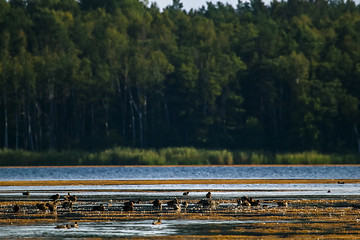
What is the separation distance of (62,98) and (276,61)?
28.0 m

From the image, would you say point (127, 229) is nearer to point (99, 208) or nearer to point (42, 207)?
point (99, 208)

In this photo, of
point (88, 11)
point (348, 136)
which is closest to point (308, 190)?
point (348, 136)

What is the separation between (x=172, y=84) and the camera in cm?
12006

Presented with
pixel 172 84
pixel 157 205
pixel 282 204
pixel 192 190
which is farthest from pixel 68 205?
pixel 172 84

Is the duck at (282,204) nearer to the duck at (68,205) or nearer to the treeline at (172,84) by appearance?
the duck at (68,205)

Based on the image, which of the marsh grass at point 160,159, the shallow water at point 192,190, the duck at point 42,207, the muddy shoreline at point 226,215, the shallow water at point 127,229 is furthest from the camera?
the marsh grass at point 160,159

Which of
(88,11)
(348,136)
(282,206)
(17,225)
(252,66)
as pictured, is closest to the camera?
(17,225)

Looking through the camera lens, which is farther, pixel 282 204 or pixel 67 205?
pixel 67 205

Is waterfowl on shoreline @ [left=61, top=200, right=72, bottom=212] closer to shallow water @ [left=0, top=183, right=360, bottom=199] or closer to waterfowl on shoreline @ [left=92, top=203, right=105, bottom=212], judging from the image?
waterfowl on shoreline @ [left=92, top=203, right=105, bottom=212]

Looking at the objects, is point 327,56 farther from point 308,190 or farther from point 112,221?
point 112,221

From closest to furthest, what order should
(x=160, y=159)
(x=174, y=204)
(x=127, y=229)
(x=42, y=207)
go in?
(x=127, y=229), (x=174, y=204), (x=42, y=207), (x=160, y=159)

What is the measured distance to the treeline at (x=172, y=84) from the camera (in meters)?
112

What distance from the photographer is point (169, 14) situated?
14175cm

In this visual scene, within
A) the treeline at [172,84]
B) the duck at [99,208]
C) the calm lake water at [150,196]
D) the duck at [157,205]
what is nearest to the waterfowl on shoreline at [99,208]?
the duck at [99,208]
